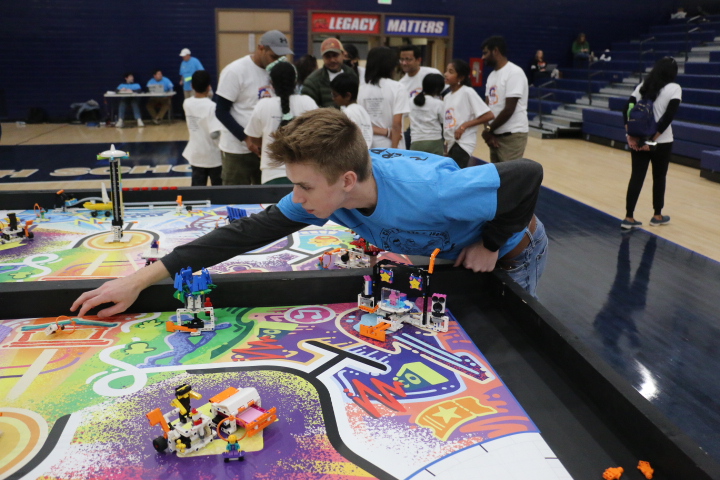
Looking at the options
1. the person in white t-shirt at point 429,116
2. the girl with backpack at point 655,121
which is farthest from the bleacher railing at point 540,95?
the person in white t-shirt at point 429,116

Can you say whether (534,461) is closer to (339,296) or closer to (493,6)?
(339,296)

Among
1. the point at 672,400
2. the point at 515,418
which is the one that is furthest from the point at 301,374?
the point at 672,400

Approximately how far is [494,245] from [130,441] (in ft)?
3.50

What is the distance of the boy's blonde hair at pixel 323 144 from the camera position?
1.30 meters

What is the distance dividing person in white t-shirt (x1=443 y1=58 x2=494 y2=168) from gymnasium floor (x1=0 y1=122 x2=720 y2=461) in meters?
0.98

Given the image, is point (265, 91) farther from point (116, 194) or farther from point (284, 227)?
point (284, 227)

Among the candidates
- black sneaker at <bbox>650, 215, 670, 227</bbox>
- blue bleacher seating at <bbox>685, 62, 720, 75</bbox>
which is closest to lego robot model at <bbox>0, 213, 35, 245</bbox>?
black sneaker at <bbox>650, 215, 670, 227</bbox>

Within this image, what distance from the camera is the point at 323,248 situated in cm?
260

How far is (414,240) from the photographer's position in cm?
165

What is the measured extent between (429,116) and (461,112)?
264mm

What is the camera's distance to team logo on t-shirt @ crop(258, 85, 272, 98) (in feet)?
12.2

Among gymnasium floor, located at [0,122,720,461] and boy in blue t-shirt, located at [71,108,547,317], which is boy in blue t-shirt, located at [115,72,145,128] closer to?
→ gymnasium floor, located at [0,122,720,461]

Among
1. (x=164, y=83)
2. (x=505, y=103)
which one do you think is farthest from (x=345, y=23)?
(x=505, y=103)

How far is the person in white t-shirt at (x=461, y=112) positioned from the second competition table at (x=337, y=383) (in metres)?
2.88
